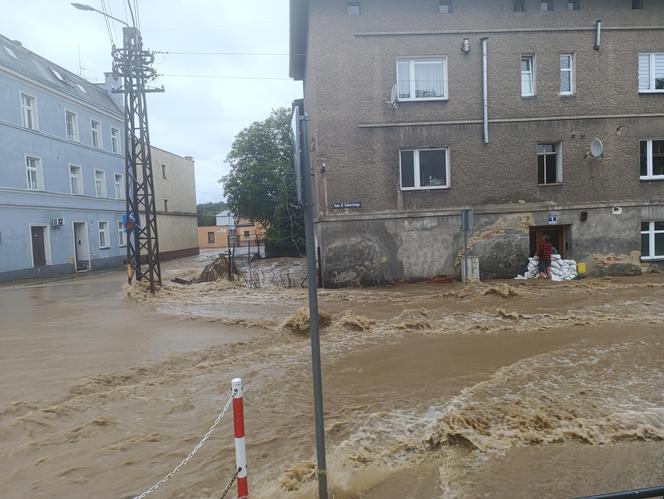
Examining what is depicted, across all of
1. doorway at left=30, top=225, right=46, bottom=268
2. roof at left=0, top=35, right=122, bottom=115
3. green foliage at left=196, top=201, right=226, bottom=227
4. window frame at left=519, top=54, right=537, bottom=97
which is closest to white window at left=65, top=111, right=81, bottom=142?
roof at left=0, top=35, right=122, bottom=115

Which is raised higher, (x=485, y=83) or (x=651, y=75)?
(x=651, y=75)

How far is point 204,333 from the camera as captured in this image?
9680 millimetres

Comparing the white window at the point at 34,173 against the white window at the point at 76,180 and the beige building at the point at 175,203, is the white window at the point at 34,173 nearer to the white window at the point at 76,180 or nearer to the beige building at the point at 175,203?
the white window at the point at 76,180

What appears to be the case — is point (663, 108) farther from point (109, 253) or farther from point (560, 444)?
point (109, 253)

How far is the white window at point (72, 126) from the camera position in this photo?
27359 millimetres

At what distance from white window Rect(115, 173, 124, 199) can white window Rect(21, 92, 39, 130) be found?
8.23m

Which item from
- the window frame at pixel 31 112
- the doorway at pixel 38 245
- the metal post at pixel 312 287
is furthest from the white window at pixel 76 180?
the metal post at pixel 312 287

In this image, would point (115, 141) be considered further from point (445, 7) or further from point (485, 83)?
point (485, 83)

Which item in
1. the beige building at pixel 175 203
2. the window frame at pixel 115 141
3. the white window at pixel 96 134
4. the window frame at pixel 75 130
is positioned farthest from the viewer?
the beige building at pixel 175 203

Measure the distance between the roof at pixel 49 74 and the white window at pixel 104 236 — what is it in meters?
7.38

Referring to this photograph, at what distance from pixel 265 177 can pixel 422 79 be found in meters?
22.1

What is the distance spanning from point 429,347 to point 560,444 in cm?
363

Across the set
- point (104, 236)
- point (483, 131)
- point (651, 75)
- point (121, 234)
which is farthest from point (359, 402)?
point (121, 234)

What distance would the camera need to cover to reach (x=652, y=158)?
16.5m
